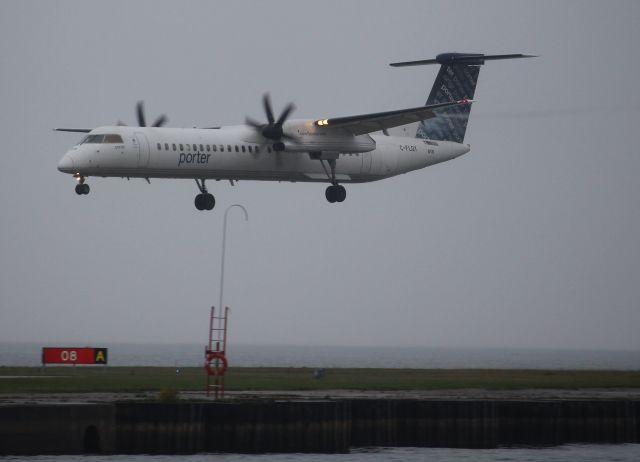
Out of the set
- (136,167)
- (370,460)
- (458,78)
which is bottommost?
(370,460)

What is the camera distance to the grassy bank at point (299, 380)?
3884 centimetres

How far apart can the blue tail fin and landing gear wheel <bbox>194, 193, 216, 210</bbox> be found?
34.3ft

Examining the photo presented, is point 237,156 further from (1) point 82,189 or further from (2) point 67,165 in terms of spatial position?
(2) point 67,165

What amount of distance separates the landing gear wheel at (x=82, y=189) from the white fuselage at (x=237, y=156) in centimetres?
59

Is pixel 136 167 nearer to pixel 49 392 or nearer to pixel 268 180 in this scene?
pixel 268 180

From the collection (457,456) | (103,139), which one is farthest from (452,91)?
(457,456)

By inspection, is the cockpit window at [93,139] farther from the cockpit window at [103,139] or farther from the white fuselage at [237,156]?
the white fuselage at [237,156]

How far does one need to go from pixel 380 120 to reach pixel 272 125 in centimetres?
470

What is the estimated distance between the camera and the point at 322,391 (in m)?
39.0

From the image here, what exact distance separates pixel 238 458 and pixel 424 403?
5.89 meters

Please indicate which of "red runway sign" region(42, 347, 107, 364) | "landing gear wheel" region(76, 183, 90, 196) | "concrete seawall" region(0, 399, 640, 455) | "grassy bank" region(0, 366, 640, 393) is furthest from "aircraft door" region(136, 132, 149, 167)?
"concrete seawall" region(0, 399, 640, 455)

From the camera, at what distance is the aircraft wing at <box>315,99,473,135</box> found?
48.8m

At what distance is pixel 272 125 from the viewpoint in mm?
48906

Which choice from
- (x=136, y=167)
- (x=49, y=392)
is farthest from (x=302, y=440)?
(x=136, y=167)
